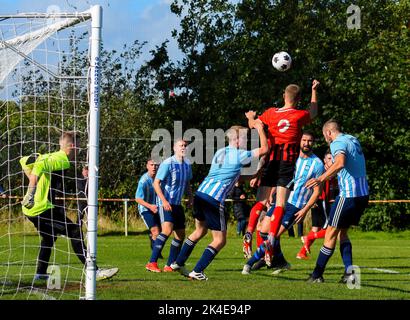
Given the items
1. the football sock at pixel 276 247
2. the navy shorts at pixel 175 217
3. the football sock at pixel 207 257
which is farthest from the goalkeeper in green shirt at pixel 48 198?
the football sock at pixel 276 247

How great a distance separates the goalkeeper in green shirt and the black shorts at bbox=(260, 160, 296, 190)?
2.65 m

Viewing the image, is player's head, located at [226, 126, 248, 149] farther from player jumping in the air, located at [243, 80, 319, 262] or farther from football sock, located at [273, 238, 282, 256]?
football sock, located at [273, 238, 282, 256]

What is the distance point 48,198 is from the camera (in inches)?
438

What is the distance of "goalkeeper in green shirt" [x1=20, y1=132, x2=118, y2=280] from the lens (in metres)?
11.0

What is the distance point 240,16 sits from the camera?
102ft

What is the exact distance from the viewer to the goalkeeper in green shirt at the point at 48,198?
11.0 metres

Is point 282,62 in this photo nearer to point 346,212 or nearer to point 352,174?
point 352,174

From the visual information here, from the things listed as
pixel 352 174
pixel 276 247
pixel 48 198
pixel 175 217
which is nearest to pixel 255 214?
pixel 276 247

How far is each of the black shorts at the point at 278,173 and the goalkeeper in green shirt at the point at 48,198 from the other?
8.70 ft

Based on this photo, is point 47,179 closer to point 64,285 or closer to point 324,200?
point 64,285

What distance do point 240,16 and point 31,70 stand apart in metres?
20.9

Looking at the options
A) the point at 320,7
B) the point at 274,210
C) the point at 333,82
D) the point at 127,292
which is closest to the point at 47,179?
the point at 127,292

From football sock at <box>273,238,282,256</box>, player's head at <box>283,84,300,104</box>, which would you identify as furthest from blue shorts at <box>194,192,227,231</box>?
player's head at <box>283,84,300,104</box>

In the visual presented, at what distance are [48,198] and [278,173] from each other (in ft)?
10.7
